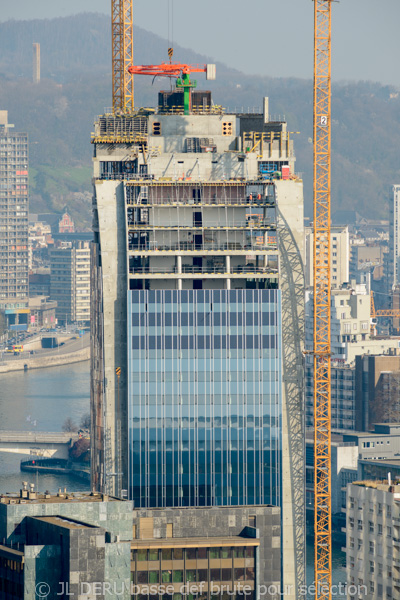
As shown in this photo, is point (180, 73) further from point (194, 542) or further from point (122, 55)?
point (194, 542)

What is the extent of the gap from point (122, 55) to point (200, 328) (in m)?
57.1

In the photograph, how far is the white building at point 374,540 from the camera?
115938 mm

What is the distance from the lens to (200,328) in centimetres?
12288

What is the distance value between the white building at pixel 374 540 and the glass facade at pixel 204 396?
17.4ft

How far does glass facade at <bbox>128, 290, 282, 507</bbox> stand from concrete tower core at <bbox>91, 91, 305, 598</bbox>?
0.06 metres

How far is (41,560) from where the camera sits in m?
87.1

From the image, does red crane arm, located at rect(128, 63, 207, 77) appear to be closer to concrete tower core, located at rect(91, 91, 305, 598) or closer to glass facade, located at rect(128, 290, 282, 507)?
concrete tower core, located at rect(91, 91, 305, 598)

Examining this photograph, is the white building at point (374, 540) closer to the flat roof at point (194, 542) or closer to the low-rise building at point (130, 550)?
the low-rise building at point (130, 550)

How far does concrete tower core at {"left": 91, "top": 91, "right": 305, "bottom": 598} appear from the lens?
12194 cm

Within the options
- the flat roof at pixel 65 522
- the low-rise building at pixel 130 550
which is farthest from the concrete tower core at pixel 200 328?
the flat roof at pixel 65 522

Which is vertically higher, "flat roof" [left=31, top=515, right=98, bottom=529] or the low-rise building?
"flat roof" [left=31, top=515, right=98, bottom=529]

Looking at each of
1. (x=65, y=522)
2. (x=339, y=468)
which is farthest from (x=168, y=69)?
(x=339, y=468)

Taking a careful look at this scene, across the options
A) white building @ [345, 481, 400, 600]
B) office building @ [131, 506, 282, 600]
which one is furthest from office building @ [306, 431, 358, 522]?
office building @ [131, 506, 282, 600]

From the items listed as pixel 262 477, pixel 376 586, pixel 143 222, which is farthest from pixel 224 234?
pixel 376 586
